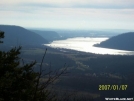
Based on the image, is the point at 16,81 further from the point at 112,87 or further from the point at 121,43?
the point at 121,43

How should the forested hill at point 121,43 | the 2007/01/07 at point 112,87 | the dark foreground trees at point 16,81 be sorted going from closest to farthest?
the dark foreground trees at point 16,81
the 2007/01/07 at point 112,87
the forested hill at point 121,43

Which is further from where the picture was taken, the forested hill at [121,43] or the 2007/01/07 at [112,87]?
the forested hill at [121,43]

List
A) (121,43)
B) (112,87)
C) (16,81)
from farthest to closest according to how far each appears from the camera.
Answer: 1. (121,43)
2. (112,87)
3. (16,81)

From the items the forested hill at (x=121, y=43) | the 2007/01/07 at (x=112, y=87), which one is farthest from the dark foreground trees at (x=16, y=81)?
the forested hill at (x=121, y=43)


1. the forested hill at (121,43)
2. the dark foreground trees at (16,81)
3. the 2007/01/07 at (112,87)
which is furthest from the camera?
the forested hill at (121,43)

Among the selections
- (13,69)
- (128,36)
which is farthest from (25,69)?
(128,36)

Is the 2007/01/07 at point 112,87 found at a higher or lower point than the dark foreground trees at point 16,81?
lower

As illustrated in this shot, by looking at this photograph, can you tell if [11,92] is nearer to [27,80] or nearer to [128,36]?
[27,80]

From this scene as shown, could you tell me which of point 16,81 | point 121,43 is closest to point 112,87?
point 16,81

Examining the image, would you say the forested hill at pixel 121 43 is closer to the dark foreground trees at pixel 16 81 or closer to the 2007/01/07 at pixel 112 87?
the 2007/01/07 at pixel 112 87

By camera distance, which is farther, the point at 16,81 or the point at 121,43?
the point at 121,43

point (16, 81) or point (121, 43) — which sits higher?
point (16, 81)

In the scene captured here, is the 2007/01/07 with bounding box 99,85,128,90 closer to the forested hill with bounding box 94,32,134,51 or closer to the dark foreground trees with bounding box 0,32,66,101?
the dark foreground trees with bounding box 0,32,66,101
